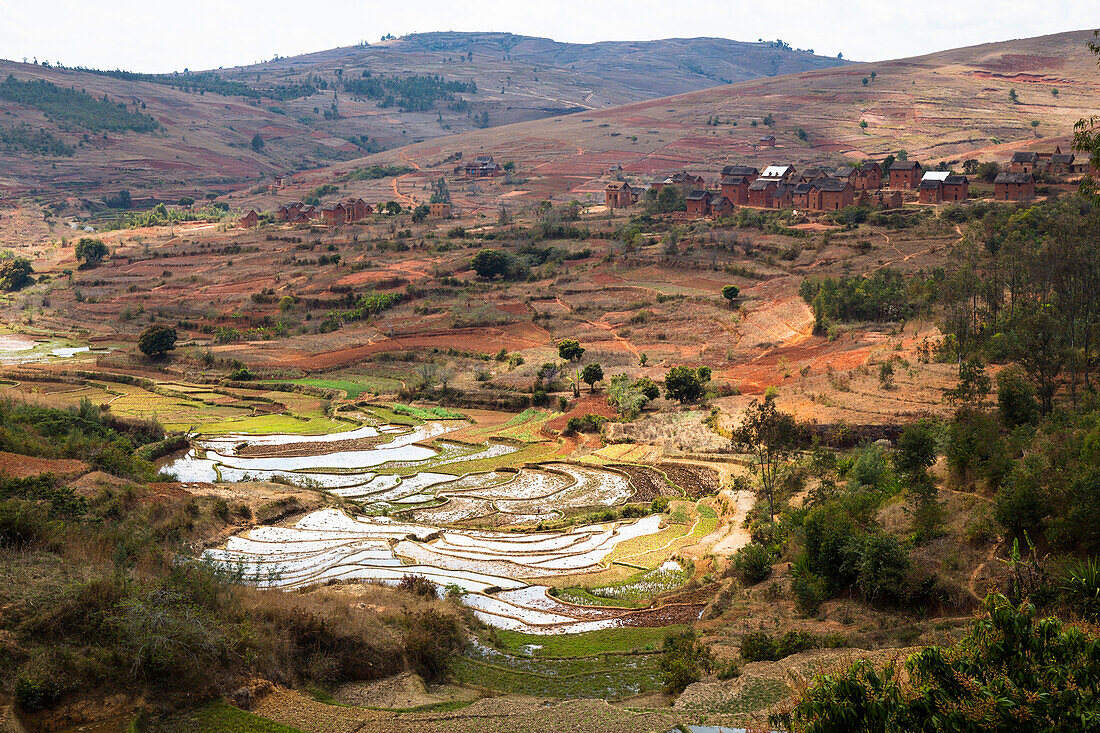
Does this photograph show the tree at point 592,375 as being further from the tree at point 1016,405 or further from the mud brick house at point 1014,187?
the mud brick house at point 1014,187

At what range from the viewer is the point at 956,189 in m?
70.4

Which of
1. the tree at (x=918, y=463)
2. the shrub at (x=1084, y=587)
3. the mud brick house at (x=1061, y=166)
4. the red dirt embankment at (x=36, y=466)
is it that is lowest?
the red dirt embankment at (x=36, y=466)

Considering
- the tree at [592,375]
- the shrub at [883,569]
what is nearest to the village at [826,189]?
the tree at [592,375]

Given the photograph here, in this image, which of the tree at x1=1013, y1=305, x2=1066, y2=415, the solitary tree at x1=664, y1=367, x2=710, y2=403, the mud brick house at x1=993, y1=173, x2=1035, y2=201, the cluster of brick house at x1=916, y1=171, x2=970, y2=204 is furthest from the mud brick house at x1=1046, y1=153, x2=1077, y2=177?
the tree at x1=1013, y1=305, x2=1066, y2=415

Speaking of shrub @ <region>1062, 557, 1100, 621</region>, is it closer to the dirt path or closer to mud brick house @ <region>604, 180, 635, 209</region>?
the dirt path

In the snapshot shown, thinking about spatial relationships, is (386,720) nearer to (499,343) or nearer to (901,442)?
(901,442)

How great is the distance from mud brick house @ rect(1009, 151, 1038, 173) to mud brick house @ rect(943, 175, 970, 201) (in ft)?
14.5

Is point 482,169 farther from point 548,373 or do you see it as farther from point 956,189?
A: point 548,373

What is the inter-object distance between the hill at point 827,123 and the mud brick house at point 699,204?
1156 inches

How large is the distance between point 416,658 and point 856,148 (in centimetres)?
11208

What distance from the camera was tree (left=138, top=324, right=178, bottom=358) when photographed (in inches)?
2231

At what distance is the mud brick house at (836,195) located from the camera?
7519 cm

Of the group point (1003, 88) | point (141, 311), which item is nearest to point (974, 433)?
point (141, 311)

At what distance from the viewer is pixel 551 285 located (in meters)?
70.2
